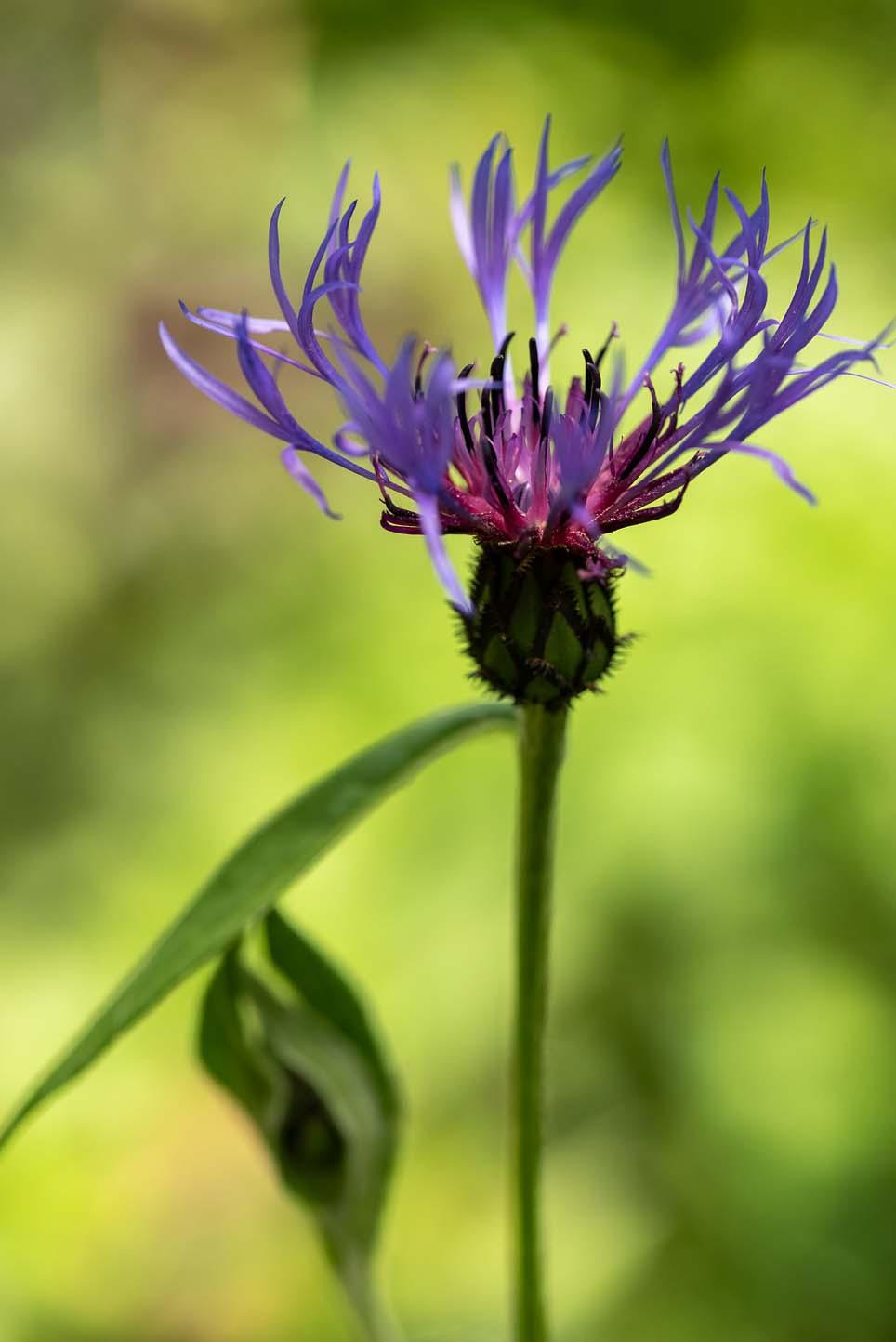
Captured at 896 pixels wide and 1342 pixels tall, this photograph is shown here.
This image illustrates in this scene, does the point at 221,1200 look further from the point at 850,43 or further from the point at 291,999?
the point at 850,43

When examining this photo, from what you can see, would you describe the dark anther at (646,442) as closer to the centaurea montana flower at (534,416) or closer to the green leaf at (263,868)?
the centaurea montana flower at (534,416)

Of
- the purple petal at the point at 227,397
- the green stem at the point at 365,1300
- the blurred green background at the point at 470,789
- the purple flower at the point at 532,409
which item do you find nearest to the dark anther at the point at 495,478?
the purple flower at the point at 532,409

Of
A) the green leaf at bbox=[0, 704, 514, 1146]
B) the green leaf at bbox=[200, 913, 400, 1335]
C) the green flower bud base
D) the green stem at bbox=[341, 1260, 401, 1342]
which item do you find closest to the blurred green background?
the green stem at bbox=[341, 1260, 401, 1342]

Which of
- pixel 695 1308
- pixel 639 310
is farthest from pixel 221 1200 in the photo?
pixel 639 310

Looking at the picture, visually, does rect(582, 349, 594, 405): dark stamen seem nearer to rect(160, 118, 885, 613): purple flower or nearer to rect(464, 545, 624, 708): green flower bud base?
rect(160, 118, 885, 613): purple flower

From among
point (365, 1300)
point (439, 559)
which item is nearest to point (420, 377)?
point (439, 559)

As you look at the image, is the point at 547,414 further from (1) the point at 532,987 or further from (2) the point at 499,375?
(1) the point at 532,987

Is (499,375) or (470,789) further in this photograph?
(470,789)
